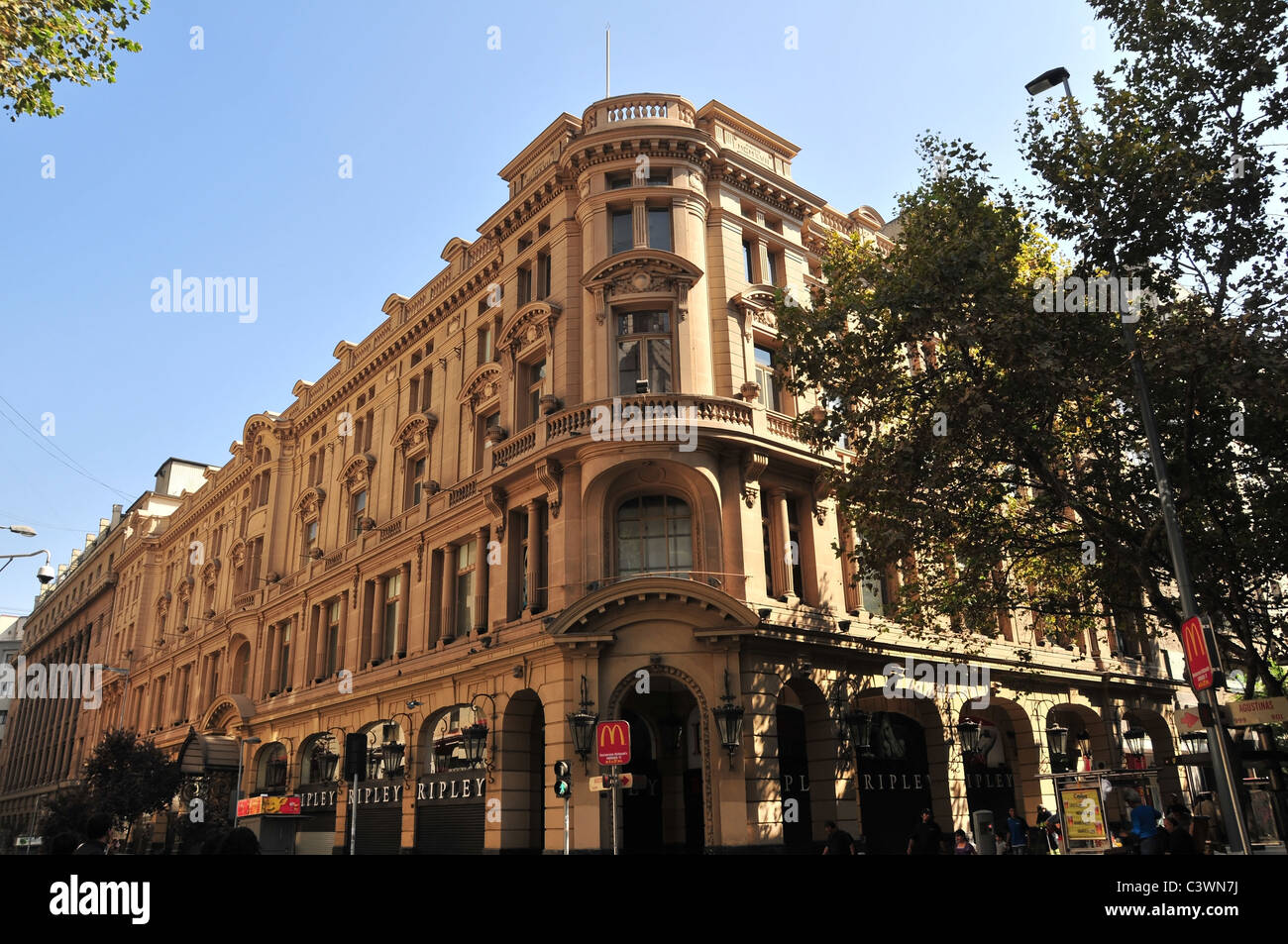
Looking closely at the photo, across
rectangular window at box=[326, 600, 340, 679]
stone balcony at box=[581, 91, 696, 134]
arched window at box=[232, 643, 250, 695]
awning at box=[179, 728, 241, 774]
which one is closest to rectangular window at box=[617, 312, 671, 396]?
stone balcony at box=[581, 91, 696, 134]

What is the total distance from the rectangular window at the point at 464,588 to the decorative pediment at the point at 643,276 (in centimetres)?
937

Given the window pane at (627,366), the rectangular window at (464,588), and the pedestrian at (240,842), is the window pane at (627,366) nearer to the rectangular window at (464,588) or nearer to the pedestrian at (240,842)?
the rectangular window at (464,588)

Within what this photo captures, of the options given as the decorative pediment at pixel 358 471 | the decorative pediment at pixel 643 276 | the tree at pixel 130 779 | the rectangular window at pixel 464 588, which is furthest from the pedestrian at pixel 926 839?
the tree at pixel 130 779

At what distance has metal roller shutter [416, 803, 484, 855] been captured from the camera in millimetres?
25516

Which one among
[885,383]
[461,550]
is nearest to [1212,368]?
[885,383]

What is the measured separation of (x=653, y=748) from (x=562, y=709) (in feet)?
12.3

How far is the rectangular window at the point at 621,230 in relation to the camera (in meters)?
27.7

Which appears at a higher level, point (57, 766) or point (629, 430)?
point (629, 430)

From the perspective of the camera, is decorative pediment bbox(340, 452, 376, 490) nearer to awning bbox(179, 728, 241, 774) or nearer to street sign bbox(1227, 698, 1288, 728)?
awning bbox(179, 728, 241, 774)

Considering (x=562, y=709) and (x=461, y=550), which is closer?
(x=562, y=709)

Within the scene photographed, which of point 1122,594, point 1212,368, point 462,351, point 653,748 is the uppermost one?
point 462,351
